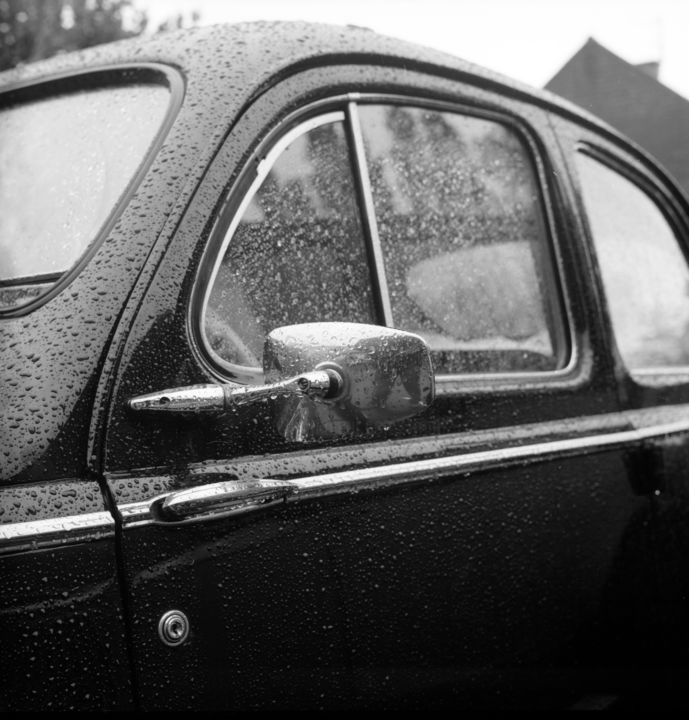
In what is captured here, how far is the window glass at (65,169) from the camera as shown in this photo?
1.61 meters

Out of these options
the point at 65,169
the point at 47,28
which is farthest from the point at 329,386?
the point at 47,28

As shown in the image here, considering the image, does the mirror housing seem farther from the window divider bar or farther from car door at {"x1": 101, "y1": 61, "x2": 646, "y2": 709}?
the window divider bar

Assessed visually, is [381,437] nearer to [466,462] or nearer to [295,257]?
[466,462]

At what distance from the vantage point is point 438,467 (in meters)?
1.83

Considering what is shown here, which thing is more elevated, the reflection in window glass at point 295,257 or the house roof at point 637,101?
the house roof at point 637,101

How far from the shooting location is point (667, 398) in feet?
8.46

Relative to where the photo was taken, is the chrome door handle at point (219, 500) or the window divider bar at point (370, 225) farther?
the window divider bar at point (370, 225)

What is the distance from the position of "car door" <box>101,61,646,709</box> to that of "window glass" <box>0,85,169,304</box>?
0.55 ft

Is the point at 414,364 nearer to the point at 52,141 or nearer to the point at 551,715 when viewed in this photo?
the point at 52,141

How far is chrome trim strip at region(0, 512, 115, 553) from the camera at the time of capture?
50.1 inches

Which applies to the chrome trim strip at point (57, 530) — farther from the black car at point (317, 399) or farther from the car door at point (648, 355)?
the car door at point (648, 355)

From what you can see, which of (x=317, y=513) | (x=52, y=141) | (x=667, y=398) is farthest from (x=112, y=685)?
(x=667, y=398)

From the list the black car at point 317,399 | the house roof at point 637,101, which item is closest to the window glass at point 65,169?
the black car at point 317,399

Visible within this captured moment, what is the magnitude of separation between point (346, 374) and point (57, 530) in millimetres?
448
